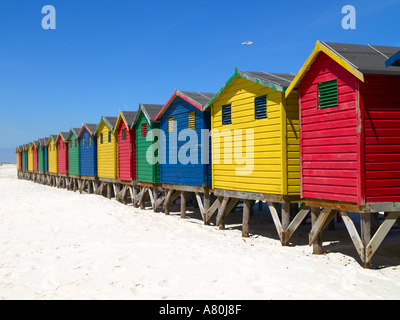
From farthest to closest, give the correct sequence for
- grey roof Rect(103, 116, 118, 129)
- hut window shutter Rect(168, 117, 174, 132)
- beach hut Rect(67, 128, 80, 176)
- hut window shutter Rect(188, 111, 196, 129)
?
1. beach hut Rect(67, 128, 80, 176)
2. grey roof Rect(103, 116, 118, 129)
3. hut window shutter Rect(168, 117, 174, 132)
4. hut window shutter Rect(188, 111, 196, 129)

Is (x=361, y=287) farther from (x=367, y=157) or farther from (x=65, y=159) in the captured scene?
(x=65, y=159)

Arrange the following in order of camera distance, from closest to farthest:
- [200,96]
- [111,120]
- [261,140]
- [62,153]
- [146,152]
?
[261,140]
[200,96]
[146,152]
[111,120]
[62,153]

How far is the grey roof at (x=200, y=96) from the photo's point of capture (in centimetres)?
1406

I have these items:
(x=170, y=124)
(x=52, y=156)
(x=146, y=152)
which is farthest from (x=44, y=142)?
(x=170, y=124)

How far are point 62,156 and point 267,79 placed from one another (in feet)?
88.0

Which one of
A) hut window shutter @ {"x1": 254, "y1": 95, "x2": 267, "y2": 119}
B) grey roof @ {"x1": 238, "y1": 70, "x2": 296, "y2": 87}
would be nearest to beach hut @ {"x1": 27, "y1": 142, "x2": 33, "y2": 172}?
grey roof @ {"x1": 238, "y1": 70, "x2": 296, "y2": 87}

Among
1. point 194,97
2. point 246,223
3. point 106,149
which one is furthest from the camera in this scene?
point 106,149

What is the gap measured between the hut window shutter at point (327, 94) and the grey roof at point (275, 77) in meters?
1.37

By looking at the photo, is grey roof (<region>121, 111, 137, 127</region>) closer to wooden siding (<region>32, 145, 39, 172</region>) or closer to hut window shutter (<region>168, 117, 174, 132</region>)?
hut window shutter (<region>168, 117, 174, 132</region>)

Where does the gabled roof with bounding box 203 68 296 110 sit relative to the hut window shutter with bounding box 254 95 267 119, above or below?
above

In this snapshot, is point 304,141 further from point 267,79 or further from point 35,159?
point 35,159

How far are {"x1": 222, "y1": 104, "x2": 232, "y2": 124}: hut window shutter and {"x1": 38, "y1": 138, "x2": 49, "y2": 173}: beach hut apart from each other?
30.9m

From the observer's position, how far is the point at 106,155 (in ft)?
76.6

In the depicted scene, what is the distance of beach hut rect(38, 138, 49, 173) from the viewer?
131ft
